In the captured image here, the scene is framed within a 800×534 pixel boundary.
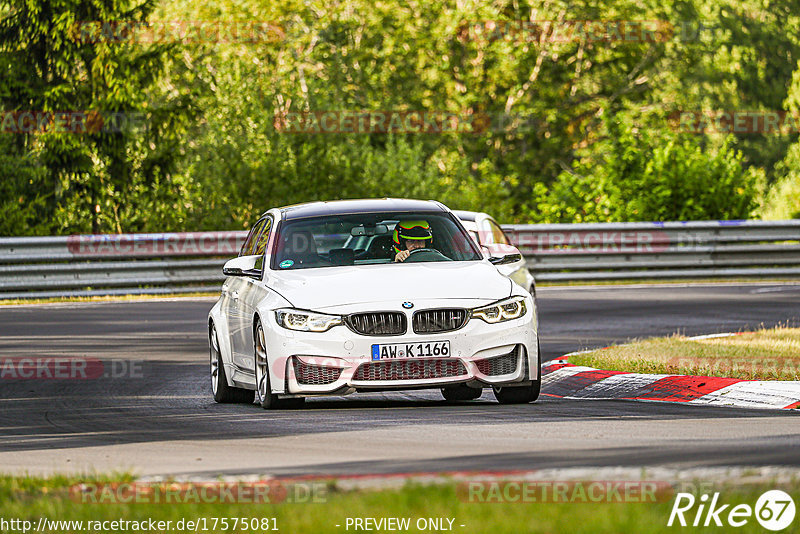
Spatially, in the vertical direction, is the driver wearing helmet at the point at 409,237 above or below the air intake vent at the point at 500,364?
above

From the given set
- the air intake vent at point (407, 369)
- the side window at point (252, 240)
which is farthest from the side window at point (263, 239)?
the air intake vent at point (407, 369)

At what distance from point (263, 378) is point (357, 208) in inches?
71.5

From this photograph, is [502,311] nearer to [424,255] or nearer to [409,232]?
[424,255]

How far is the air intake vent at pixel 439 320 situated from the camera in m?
10.6

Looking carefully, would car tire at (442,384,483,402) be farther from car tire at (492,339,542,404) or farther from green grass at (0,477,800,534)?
green grass at (0,477,800,534)

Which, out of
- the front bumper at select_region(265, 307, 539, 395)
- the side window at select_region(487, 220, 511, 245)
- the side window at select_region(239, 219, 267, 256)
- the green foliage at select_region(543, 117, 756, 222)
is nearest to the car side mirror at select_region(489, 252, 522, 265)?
the front bumper at select_region(265, 307, 539, 395)

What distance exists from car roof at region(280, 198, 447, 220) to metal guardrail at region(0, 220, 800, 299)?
12.4 m

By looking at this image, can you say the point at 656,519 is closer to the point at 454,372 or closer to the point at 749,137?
the point at 454,372

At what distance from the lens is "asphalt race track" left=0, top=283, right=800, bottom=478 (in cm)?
784

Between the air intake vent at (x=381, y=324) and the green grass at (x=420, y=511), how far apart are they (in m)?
3.99

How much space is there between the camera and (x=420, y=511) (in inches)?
236

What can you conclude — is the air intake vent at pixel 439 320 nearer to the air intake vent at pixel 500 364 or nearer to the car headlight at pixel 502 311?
the car headlight at pixel 502 311

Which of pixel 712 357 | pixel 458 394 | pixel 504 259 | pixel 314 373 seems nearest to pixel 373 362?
pixel 314 373

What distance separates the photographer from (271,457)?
823 centimetres
